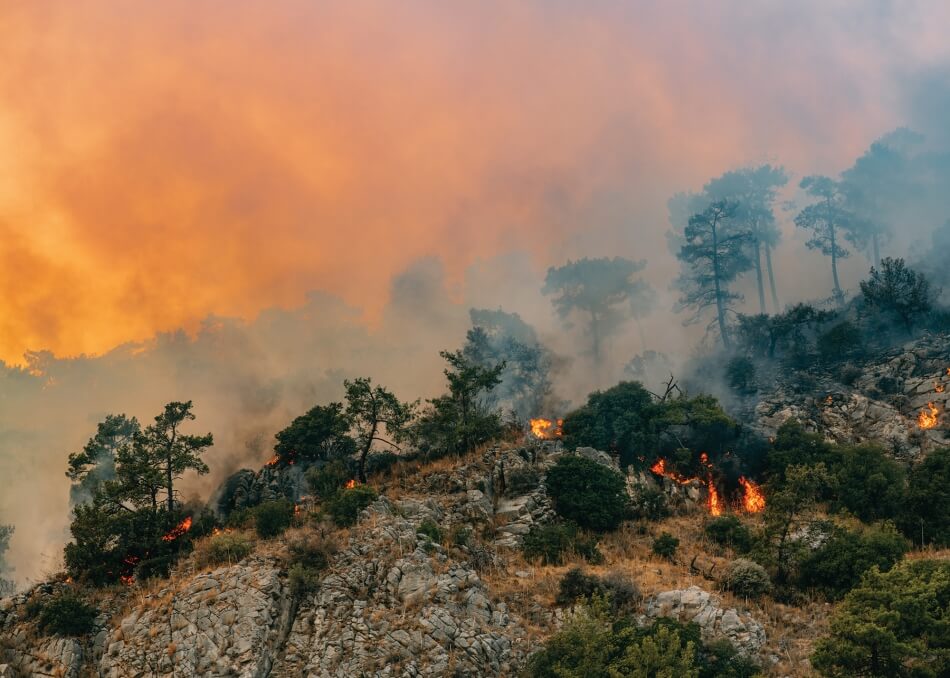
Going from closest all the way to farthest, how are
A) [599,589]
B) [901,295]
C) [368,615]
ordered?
1. [368,615]
2. [599,589]
3. [901,295]

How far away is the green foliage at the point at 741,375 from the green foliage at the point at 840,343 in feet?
25.9

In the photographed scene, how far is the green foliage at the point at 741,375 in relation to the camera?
72.9m

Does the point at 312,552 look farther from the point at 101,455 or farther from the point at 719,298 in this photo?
the point at 719,298

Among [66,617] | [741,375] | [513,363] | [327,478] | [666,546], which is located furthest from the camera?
[513,363]

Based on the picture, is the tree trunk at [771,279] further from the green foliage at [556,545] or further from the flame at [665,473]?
the green foliage at [556,545]

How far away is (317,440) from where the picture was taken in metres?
61.4

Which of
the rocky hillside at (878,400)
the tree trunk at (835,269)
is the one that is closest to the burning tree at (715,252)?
the tree trunk at (835,269)

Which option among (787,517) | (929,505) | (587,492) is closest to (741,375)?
(929,505)

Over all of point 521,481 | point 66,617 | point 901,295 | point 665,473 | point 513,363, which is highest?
point 901,295

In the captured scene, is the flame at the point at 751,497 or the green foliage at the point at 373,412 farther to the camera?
the green foliage at the point at 373,412

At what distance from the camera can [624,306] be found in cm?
9912

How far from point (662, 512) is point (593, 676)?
2583 centimetres

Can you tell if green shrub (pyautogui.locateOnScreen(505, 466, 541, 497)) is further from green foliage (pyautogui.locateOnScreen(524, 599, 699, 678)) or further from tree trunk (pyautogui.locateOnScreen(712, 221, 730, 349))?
tree trunk (pyautogui.locateOnScreen(712, 221, 730, 349))

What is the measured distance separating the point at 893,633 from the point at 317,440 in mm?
47537
